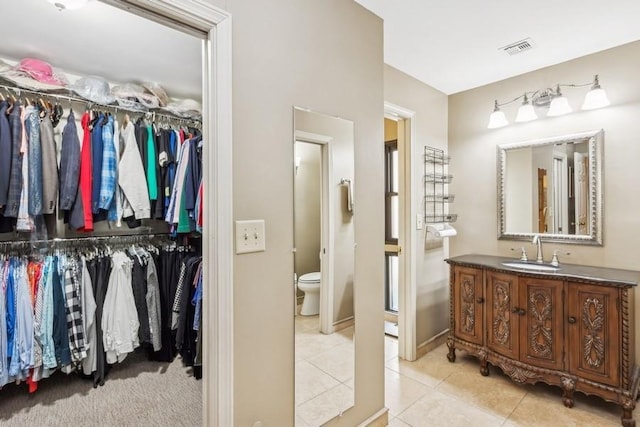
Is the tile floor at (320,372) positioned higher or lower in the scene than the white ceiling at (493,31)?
lower

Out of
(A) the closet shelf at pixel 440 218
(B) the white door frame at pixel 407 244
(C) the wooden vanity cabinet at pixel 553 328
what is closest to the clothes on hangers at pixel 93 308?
(B) the white door frame at pixel 407 244

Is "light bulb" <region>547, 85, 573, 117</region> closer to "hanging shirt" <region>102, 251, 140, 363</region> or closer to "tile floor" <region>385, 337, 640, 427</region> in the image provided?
A: "tile floor" <region>385, 337, 640, 427</region>

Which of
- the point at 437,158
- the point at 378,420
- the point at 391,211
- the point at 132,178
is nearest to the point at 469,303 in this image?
the point at 378,420

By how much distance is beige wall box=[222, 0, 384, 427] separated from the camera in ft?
4.00

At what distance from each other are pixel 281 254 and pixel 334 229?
38 cm

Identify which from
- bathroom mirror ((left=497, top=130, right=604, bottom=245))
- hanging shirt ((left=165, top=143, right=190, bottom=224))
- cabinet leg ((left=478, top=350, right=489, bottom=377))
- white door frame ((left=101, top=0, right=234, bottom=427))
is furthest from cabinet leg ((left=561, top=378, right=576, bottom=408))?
hanging shirt ((left=165, top=143, right=190, bottom=224))

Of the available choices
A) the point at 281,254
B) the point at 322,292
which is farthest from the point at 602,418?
the point at 281,254

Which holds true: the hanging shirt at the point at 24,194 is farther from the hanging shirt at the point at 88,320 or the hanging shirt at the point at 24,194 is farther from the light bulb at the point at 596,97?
the light bulb at the point at 596,97

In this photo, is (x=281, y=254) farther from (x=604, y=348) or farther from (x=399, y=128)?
(x=604, y=348)

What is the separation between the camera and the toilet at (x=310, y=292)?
1.46 m

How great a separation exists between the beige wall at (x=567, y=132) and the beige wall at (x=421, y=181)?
19 cm

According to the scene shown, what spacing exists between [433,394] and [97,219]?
2624 millimetres

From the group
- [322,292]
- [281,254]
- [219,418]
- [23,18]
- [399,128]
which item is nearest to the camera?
[219,418]

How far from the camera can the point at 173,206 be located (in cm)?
220
